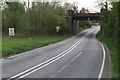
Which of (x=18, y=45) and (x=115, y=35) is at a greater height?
(x=115, y=35)

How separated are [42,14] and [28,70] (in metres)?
55.2

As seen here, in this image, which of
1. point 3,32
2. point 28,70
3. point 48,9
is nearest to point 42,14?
point 48,9

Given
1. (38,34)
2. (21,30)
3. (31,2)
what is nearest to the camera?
(21,30)

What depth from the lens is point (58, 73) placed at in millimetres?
13812

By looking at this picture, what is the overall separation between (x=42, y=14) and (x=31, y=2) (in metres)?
8.64

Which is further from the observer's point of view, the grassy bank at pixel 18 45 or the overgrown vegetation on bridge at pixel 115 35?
the grassy bank at pixel 18 45

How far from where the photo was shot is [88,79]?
12227 mm

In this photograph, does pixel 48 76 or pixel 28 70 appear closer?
pixel 48 76

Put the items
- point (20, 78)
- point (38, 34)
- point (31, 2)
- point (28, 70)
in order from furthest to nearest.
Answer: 1. point (31, 2)
2. point (38, 34)
3. point (28, 70)
4. point (20, 78)

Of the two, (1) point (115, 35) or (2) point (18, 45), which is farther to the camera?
(1) point (115, 35)

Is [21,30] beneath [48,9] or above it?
beneath

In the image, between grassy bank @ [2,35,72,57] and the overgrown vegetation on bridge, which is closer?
the overgrown vegetation on bridge

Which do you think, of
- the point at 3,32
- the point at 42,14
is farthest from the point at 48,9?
the point at 3,32

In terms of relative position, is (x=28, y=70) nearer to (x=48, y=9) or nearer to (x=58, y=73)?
(x=58, y=73)
